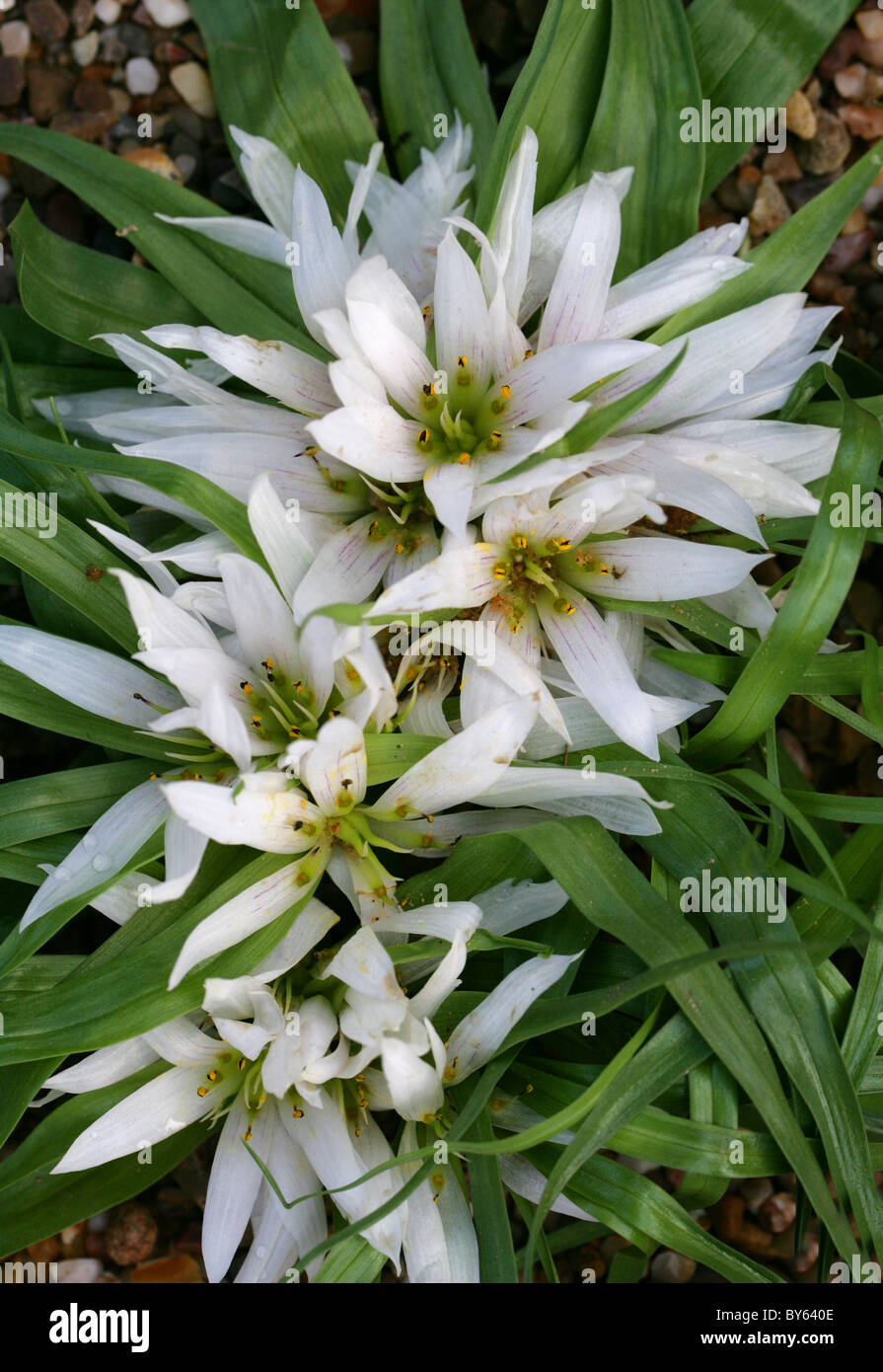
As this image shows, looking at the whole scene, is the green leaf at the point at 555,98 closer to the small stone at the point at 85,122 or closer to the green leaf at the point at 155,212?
the green leaf at the point at 155,212

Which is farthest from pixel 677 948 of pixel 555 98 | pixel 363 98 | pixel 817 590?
pixel 363 98

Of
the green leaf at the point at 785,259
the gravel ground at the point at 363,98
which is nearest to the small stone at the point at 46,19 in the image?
the gravel ground at the point at 363,98

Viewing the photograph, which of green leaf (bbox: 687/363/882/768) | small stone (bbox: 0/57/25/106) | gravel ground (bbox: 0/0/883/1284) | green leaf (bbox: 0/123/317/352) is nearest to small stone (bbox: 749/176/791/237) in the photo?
gravel ground (bbox: 0/0/883/1284)

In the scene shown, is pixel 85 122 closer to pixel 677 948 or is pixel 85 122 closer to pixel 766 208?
pixel 766 208

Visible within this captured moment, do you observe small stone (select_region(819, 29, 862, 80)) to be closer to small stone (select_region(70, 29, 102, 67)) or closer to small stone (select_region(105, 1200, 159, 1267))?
small stone (select_region(70, 29, 102, 67))
